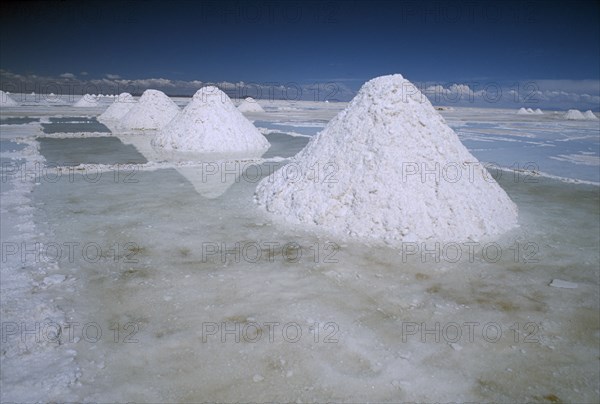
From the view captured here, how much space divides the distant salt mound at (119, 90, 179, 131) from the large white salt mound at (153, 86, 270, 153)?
664 centimetres

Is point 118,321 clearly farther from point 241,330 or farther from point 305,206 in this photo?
point 305,206

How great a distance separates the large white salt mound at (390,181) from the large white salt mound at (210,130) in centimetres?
737

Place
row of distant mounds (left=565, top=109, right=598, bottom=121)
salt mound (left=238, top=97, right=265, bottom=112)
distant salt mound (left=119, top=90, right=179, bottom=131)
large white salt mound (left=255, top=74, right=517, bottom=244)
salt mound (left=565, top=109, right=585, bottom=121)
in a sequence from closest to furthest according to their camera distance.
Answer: large white salt mound (left=255, top=74, right=517, bottom=244)
distant salt mound (left=119, top=90, right=179, bottom=131)
salt mound (left=238, top=97, right=265, bottom=112)
row of distant mounds (left=565, top=109, right=598, bottom=121)
salt mound (left=565, top=109, right=585, bottom=121)

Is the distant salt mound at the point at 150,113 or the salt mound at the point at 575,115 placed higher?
the salt mound at the point at 575,115

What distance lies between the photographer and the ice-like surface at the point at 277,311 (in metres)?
2.86

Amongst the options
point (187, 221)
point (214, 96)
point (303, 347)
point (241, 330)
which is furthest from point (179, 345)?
point (214, 96)

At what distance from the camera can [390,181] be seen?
20.0ft

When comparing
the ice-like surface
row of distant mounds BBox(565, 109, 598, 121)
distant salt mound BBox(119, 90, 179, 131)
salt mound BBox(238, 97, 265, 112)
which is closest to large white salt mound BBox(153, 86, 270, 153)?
distant salt mound BBox(119, 90, 179, 131)

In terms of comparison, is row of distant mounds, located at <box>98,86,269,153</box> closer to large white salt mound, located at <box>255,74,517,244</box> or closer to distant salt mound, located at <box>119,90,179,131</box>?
distant salt mound, located at <box>119,90,179,131</box>

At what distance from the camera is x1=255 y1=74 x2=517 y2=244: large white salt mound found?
5.79m

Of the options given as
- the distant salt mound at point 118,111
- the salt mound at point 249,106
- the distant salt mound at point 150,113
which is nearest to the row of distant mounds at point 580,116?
the salt mound at point 249,106

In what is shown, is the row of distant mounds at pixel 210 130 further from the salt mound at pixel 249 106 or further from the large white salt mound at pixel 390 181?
the salt mound at pixel 249 106

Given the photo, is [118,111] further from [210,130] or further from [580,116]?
[580,116]

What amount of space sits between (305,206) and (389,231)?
4.59ft
